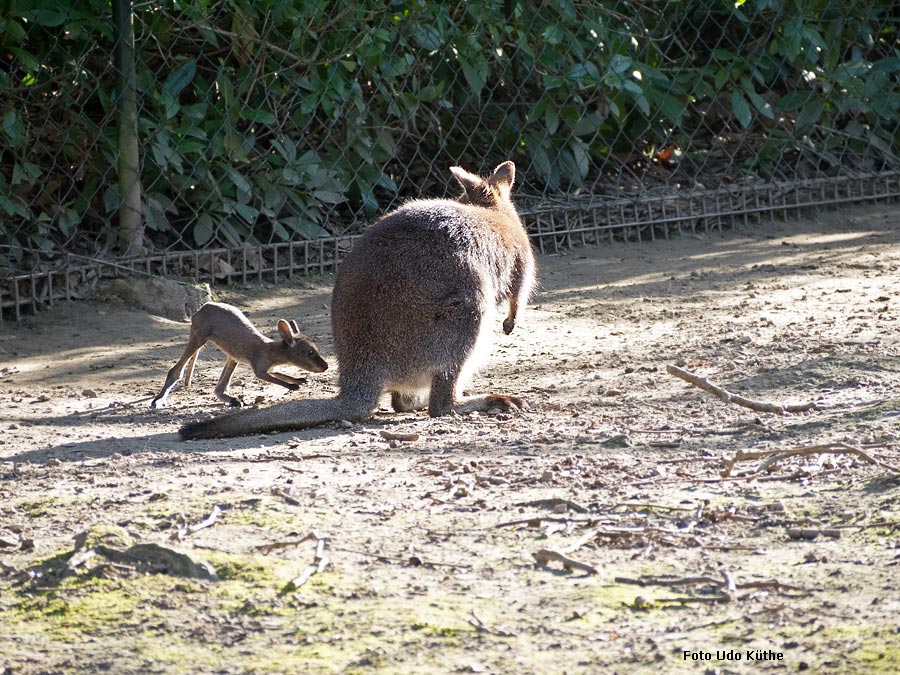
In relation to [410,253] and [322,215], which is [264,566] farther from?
[322,215]

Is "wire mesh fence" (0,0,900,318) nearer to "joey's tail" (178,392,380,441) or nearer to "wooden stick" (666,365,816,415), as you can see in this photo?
"joey's tail" (178,392,380,441)

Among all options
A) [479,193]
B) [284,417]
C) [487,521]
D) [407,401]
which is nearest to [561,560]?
[487,521]

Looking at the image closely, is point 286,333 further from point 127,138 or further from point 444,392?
point 127,138

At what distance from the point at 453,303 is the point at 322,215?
10.0ft

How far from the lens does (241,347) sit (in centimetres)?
530

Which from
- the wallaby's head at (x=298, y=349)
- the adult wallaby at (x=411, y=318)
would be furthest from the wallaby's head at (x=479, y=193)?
the wallaby's head at (x=298, y=349)

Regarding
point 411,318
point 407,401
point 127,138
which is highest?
point 127,138

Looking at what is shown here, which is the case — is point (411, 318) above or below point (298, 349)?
above

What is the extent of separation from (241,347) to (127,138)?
1954 millimetres

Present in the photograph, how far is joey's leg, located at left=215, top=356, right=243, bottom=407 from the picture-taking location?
520 centimetres

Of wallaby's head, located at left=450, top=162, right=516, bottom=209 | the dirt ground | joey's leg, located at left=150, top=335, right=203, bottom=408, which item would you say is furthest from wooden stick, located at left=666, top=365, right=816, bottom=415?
joey's leg, located at left=150, top=335, right=203, bottom=408

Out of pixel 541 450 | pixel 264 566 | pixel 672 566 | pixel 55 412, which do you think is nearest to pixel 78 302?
pixel 55 412

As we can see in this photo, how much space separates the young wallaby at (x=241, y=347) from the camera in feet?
17.4

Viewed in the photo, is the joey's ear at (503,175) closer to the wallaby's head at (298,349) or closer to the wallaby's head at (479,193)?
the wallaby's head at (479,193)
